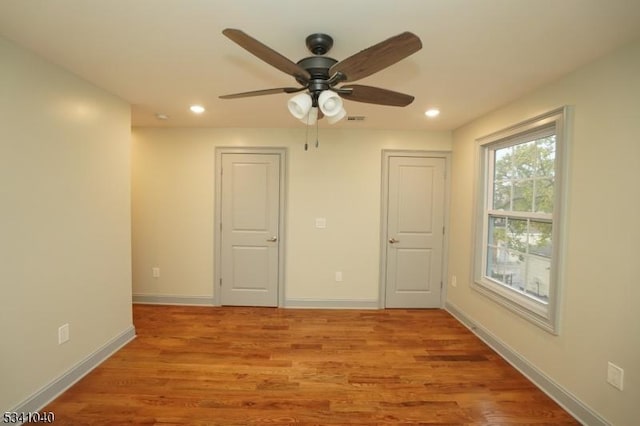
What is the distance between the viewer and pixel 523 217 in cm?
256

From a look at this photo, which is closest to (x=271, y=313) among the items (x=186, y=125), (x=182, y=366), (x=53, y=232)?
(x=182, y=366)

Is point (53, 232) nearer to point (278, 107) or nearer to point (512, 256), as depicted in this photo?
point (278, 107)

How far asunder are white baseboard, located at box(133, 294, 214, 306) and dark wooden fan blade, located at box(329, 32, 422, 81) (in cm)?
334

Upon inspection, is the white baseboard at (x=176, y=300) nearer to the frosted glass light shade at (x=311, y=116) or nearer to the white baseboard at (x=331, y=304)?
the white baseboard at (x=331, y=304)

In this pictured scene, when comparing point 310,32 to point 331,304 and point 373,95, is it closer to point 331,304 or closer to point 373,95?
point 373,95

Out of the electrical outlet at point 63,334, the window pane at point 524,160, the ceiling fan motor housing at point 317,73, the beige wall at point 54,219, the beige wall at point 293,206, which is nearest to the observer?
the ceiling fan motor housing at point 317,73

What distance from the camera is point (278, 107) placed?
9.38ft

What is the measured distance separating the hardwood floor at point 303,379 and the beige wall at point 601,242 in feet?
1.13

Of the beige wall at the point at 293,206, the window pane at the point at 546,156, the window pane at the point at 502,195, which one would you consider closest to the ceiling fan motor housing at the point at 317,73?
the window pane at the point at 546,156

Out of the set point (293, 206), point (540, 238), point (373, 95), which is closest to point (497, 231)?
point (540, 238)

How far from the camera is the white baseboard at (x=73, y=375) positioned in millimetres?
1841

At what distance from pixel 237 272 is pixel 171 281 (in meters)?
0.86

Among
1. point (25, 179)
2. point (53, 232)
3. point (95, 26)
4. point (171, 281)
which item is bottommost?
point (171, 281)

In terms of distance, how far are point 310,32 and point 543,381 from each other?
2.91 meters
